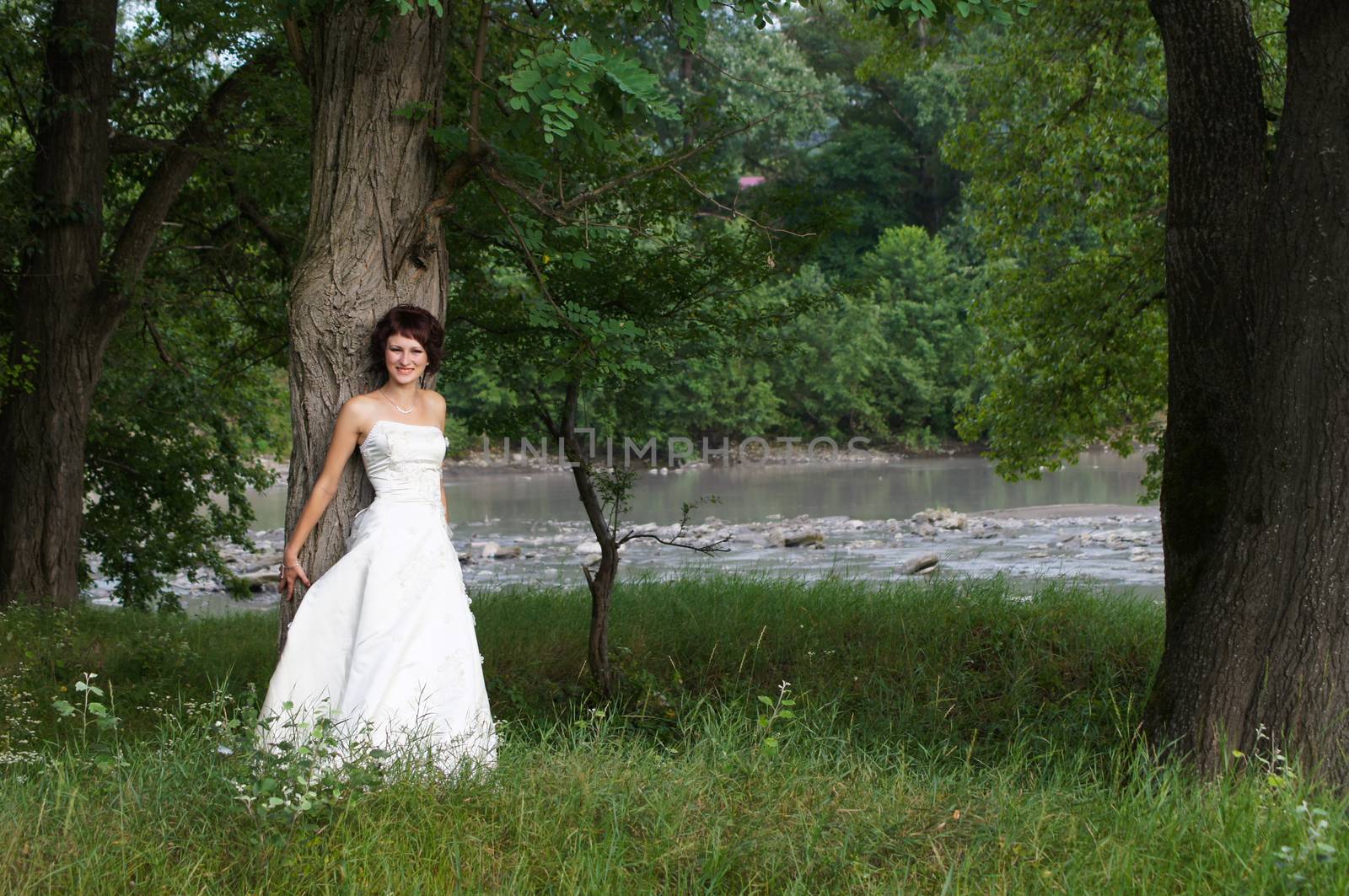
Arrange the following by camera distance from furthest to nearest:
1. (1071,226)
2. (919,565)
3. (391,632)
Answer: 1. (919,565)
2. (1071,226)
3. (391,632)

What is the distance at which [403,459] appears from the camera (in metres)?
4.96

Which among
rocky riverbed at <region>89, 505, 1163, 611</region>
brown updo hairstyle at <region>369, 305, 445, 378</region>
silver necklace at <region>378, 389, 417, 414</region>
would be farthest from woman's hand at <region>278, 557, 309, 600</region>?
rocky riverbed at <region>89, 505, 1163, 611</region>

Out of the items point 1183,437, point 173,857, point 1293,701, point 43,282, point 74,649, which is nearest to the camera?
point 173,857

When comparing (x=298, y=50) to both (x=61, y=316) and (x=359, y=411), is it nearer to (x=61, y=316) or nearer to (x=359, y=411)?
(x=359, y=411)

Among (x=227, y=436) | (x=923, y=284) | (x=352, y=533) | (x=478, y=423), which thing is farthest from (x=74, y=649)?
(x=923, y=284)

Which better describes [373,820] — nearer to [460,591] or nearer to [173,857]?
[173,857]

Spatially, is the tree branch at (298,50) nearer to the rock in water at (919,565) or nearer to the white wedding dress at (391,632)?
the white wedding dress at (391,632)

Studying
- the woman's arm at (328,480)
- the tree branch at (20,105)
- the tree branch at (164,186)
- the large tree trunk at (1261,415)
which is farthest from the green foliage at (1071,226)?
the tree branch at (20,105)

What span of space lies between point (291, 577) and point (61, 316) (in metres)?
6.15

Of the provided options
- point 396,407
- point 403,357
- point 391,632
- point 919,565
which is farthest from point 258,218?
point 919,565

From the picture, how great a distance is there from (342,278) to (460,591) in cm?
129

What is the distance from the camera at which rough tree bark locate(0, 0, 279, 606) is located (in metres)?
9.80

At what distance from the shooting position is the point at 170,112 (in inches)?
439

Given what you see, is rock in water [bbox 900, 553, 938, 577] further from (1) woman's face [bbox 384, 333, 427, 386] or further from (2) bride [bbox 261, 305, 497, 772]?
(1) woman's face [bbox 384, 333, 427, 386]
